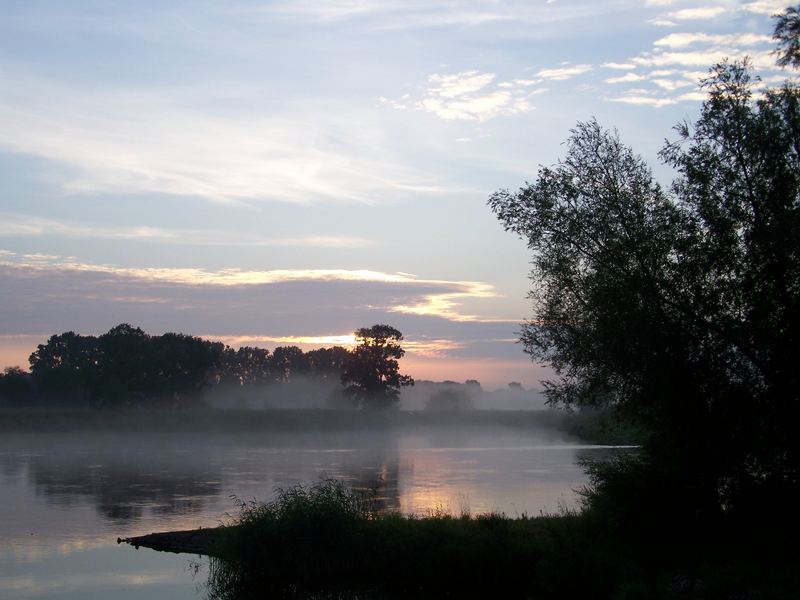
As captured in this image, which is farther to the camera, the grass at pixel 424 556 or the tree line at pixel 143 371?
the tree line at pixel 143 371

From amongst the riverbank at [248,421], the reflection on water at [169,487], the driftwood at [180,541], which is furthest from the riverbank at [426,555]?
the riverbank at [248,421]

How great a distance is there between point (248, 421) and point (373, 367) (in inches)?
746

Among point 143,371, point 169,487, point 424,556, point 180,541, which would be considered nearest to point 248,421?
point 143,371

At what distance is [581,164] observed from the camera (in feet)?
90.4

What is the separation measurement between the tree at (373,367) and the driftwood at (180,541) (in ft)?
302

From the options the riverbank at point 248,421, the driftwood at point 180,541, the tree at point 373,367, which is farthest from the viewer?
the tree at point 373,367

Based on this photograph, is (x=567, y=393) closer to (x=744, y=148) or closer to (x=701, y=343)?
(x=701, y=343)

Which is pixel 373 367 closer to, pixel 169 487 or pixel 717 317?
pixel 169 487

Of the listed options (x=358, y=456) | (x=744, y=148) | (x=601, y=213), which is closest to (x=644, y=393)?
(x=601, y=213)

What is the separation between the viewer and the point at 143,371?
114 m

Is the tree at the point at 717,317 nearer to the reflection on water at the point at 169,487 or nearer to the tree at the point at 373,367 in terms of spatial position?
the reflection on water at the point at 169,487

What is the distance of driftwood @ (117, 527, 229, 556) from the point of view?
29656mm

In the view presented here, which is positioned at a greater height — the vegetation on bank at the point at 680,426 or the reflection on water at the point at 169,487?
the vegetation on bank at the point at 680,426

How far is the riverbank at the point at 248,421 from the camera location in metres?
106
